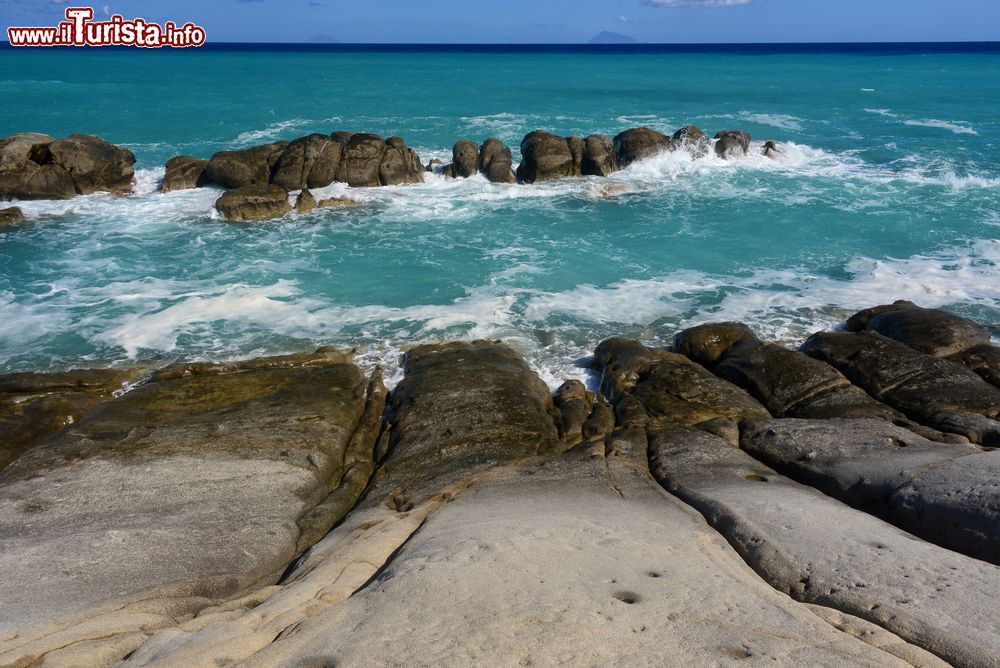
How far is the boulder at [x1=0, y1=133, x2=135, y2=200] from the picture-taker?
24812mm

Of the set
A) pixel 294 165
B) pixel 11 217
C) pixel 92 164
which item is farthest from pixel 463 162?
pixel 11 217

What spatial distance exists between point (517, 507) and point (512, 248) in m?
13.9

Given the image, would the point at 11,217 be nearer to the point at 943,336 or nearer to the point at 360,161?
the point at 360,161

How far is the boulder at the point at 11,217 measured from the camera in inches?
903

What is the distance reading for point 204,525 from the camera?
27.7 ft

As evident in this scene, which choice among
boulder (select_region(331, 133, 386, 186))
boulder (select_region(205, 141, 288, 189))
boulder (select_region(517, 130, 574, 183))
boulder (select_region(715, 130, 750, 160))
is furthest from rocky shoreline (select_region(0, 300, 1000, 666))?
boulder (select_region(715, 130, 750, 160))

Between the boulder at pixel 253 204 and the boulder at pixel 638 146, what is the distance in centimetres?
1353

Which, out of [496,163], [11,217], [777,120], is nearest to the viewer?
[11,217]

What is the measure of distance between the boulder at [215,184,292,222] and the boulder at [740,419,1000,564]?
58.4 ft

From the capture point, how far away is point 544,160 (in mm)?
28359

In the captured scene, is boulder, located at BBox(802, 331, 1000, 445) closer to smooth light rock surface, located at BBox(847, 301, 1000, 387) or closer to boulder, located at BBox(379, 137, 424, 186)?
smooth light rock surface, located at BBox(847, 301, 1000, 387)

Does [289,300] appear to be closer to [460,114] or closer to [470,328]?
[470,328]

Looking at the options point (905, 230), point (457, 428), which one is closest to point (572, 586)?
point (457, 428)

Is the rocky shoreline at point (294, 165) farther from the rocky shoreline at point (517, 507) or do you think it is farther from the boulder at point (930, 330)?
the boulder at point (930, 330)
